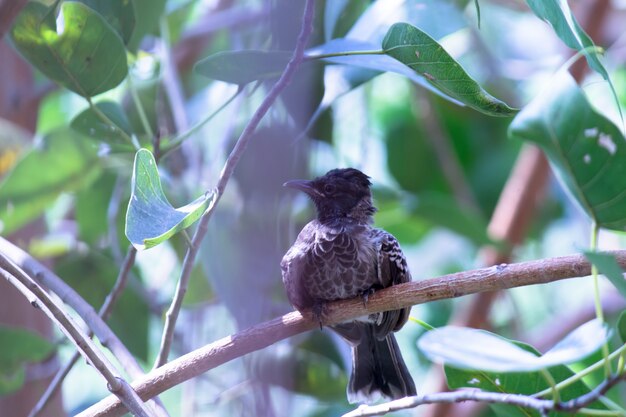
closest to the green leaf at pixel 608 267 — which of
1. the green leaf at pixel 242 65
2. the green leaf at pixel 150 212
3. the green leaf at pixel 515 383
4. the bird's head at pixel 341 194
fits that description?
the green leaf at pixel 515 383

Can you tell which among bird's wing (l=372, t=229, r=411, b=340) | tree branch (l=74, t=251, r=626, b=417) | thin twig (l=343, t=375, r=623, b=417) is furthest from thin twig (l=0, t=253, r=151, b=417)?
bird's wing (l=372, t=229, r=411, b=340)

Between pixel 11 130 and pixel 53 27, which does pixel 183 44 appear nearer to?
pixel 11 130

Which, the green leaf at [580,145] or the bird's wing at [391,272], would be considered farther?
the bird's wing at [391,272]

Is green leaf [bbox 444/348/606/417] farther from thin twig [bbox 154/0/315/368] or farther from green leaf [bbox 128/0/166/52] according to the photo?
green leaf [bbox 128/0/166/52]

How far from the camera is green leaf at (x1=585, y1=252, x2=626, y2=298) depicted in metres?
1.25

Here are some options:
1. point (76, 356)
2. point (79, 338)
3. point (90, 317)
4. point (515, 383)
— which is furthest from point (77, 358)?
point (515, 383)

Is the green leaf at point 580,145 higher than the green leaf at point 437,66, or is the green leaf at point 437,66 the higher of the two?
the green leaf at point 437,66

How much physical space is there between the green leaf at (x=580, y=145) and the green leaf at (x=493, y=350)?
1.08ft

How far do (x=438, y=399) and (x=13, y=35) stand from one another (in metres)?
1.39

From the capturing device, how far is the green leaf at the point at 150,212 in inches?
57.6

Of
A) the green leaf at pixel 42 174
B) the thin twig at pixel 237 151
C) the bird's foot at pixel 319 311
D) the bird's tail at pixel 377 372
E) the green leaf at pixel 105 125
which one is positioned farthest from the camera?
the green leaf at pixel 42 174

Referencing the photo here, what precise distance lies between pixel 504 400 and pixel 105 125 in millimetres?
1347

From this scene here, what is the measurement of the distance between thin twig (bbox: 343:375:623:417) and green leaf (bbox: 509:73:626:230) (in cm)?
40

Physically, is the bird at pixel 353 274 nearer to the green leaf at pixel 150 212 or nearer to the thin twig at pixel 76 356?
the thin twig at pixel 76 356
